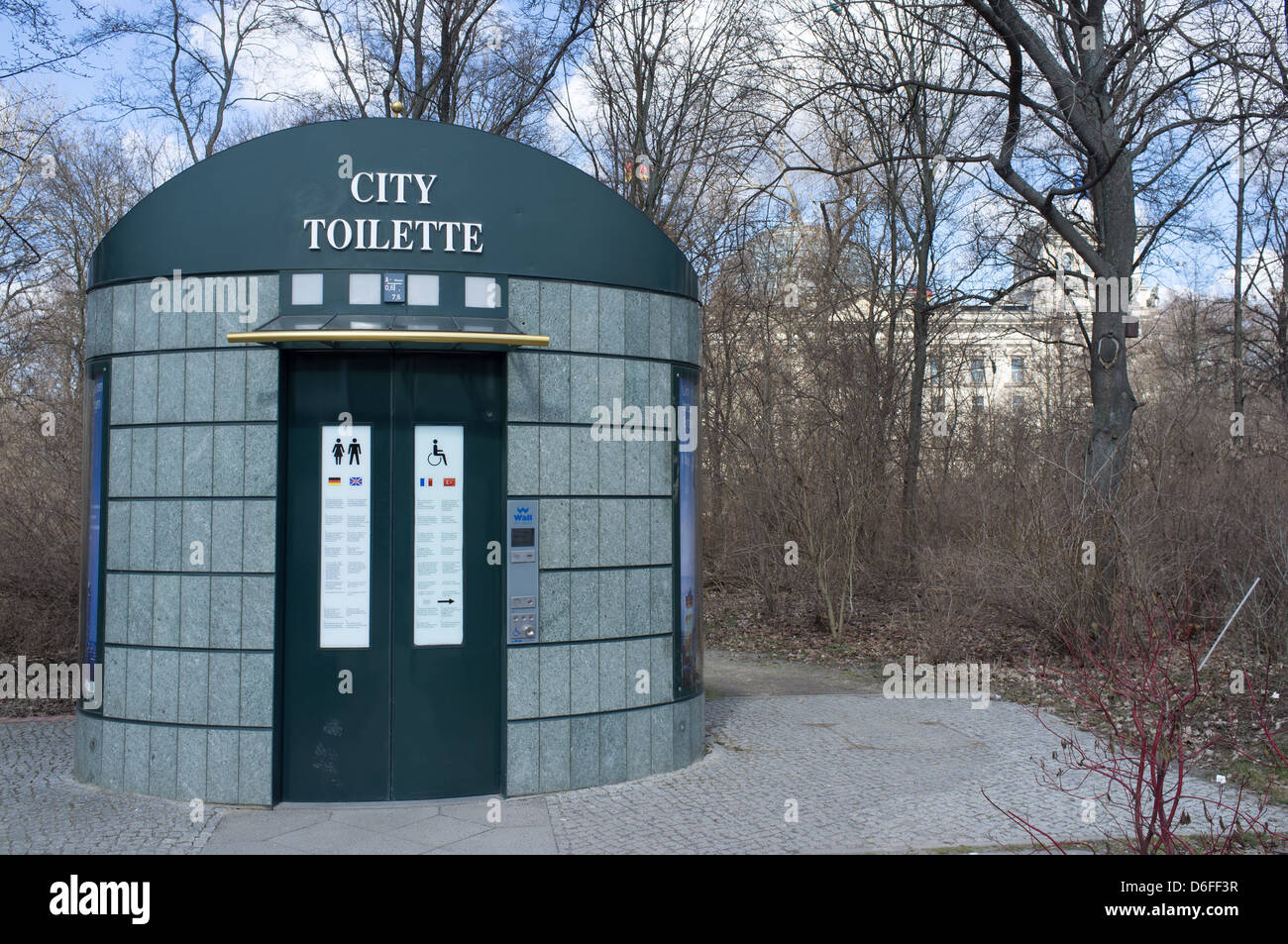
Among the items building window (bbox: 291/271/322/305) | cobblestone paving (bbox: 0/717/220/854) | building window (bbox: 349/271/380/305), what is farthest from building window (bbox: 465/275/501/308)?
cobblestone paving (bbox: 0/717/220/854)

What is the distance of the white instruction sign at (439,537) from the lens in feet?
22.5

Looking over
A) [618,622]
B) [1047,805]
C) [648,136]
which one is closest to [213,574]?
[618,622]

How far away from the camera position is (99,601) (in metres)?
7.15

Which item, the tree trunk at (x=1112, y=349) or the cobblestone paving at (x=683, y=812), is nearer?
the cobblestone paving at (x=683, y=812)

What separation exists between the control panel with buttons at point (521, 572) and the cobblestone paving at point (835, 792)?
1.13 metres

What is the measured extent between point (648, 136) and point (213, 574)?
55.1 ft

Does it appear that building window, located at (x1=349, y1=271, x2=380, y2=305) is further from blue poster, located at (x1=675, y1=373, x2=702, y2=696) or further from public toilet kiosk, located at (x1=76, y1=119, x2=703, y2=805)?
blue poster, located at (x1=675, y1=373, x2=702, y2=696)

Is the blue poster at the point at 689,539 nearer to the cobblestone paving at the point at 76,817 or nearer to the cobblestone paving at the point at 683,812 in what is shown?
the cobblestone paving at the point at 683,812

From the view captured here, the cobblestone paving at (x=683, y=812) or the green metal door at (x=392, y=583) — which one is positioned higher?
the green metal door at (x=392, y=583)
